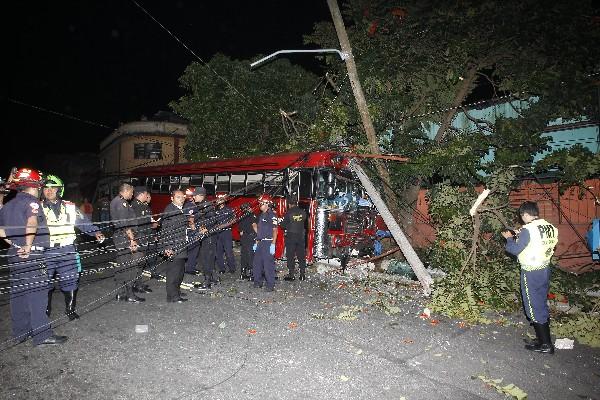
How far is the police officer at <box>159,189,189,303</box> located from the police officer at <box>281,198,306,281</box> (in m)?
2.73

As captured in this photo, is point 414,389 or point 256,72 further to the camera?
point 256,72

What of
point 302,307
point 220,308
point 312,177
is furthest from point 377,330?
point 312,177

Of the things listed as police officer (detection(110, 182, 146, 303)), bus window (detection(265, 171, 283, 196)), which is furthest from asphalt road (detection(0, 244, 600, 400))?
bus window (detection(265, 171, 283, 196))

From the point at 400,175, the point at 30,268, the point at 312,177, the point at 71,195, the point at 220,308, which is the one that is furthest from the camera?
the point at 71,195

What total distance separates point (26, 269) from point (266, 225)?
14.4 ft

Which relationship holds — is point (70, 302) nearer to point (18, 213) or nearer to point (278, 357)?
point (18, 213)

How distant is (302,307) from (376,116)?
6438 millimetres

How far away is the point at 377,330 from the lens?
586 centimetres

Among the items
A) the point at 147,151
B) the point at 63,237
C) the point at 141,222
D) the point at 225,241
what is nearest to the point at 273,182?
the point at 225,241

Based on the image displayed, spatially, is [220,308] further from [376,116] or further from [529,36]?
[529,36]

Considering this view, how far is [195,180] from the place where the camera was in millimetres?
14852

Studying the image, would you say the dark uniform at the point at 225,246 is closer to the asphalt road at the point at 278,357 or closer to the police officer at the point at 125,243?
the police officer at the point at 125,243

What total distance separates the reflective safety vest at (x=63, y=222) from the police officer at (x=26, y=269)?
701 mm

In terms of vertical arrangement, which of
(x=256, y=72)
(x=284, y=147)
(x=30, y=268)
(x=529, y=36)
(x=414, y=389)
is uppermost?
(x=256, y=72)
